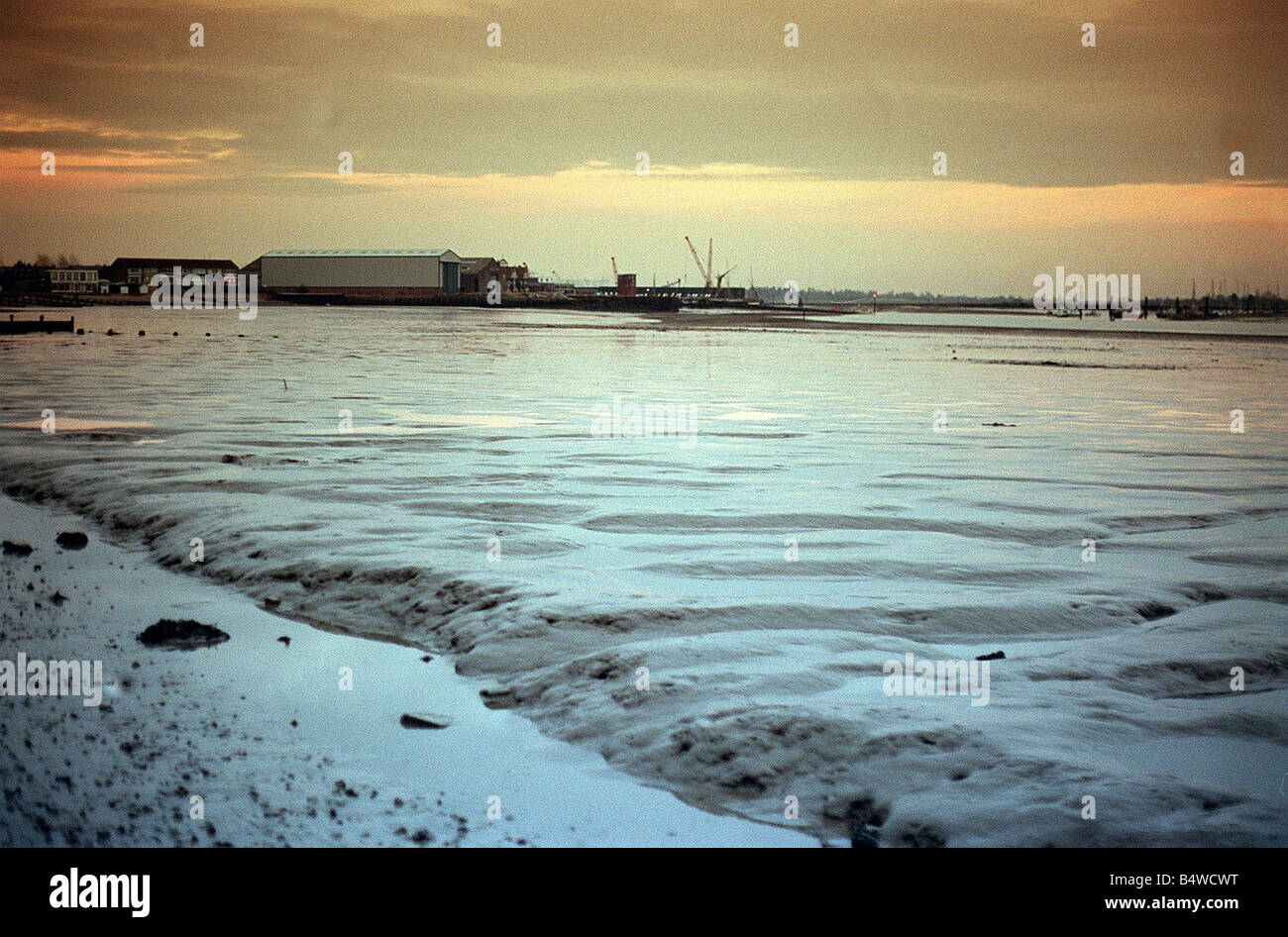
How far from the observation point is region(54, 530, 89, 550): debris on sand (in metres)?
10.9

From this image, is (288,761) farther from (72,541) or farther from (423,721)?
(72,541)

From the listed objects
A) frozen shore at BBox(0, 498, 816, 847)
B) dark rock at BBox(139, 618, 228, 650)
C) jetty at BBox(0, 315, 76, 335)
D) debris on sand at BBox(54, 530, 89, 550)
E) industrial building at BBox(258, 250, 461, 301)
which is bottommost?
frozen shore at BBox(0, 498, 816, 847)

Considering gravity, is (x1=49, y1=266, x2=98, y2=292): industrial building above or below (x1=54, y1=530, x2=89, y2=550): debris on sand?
above

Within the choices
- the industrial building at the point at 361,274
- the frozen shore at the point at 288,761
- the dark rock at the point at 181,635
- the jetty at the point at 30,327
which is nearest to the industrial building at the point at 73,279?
the industrial building at the point at 361,274

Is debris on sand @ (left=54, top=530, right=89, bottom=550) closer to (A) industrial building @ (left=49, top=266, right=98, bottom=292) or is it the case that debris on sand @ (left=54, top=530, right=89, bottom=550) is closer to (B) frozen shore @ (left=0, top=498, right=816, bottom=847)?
(B) frozen shore @ (left=0, top=498, right=816, bottom=847)

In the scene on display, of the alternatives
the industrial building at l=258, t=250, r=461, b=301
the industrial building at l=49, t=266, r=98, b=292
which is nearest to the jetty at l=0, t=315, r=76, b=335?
the industrial building at l=258, t=250, r=461, b=301

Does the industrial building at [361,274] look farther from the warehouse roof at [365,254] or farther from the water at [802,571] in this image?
the water at [802,571]

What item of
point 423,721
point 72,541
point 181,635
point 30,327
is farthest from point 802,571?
point 30,327

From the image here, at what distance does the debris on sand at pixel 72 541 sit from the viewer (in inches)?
431

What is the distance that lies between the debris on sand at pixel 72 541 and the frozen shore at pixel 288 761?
8.18 ft

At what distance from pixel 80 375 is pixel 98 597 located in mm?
21893

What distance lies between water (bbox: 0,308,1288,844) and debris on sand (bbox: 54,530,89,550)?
500 millimetres

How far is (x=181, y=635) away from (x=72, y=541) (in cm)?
358

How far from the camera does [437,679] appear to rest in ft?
24.6
